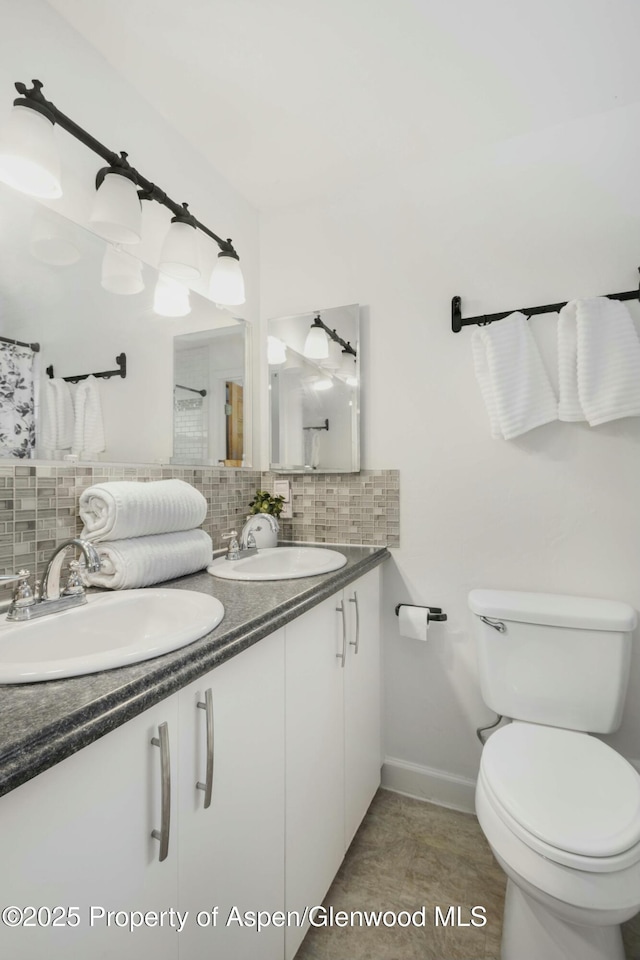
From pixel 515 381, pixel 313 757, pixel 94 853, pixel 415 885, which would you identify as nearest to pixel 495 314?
pixel 515 381

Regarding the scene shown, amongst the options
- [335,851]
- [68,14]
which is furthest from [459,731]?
[68,14]

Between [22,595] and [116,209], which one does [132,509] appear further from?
[116,209]

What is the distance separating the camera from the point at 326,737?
123cm

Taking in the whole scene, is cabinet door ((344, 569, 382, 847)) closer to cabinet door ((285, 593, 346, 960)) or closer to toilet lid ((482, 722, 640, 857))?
cabinet door ((285, 593, 346, 960))

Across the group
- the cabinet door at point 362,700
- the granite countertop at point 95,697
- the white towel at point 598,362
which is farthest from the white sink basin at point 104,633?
the white towel at point 598,362

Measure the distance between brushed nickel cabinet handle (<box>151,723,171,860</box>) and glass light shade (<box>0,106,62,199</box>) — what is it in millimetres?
1166

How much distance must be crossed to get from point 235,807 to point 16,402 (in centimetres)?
96

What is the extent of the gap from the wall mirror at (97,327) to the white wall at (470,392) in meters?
0.71

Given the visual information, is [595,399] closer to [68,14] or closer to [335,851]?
[335,851]

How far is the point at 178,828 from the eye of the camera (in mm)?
701

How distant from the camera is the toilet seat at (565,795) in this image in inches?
35.0

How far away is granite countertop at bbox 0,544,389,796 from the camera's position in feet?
1.57

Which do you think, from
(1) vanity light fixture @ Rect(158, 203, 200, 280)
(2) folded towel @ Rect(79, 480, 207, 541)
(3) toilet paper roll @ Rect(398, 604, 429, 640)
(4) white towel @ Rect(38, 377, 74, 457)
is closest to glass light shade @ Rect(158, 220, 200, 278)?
(1) vanity light fixture @ Rect(158, 203, 200, 280)

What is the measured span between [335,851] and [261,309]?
202 cm
